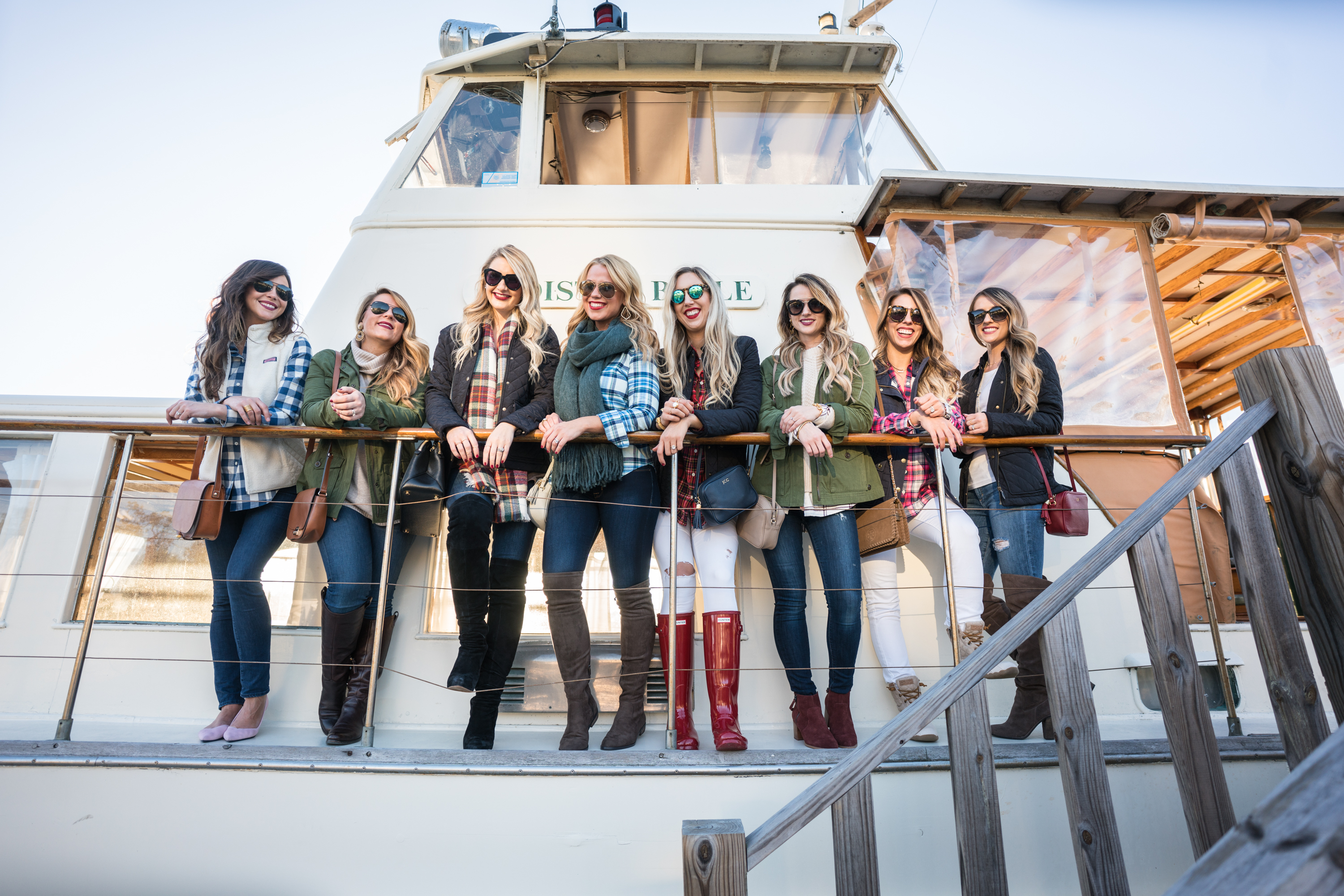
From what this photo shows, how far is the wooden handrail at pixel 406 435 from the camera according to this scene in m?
2.63

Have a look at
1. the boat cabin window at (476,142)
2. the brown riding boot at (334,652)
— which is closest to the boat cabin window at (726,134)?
the boat cabin window at (476,142)

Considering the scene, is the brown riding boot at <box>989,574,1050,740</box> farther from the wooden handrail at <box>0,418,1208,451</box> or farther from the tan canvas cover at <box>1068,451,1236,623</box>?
the tan canvas cover at <box>1068,451,1236,623</box>

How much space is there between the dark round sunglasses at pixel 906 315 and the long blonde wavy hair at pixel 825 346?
13.6 inches

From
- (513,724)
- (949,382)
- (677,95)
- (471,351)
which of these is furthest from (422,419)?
(677,95)

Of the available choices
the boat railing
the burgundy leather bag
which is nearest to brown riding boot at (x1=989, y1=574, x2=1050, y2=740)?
the burgundy leather bag

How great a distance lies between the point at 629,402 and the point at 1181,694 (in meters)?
1.85

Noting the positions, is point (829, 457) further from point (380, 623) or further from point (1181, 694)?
point (380, 623)

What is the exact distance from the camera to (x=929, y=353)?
319 centimetres

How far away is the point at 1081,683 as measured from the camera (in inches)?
57.4

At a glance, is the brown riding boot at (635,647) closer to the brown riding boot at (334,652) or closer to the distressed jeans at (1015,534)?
the brown riding boot at (334,652)

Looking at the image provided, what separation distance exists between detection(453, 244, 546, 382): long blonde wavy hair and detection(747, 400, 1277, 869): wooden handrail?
1.91m

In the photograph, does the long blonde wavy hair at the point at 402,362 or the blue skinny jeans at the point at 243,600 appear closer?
the blue skinny jeans at the point at 243,600

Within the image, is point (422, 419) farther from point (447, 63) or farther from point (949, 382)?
point (447, 63)

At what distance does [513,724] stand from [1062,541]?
95.0 inches
